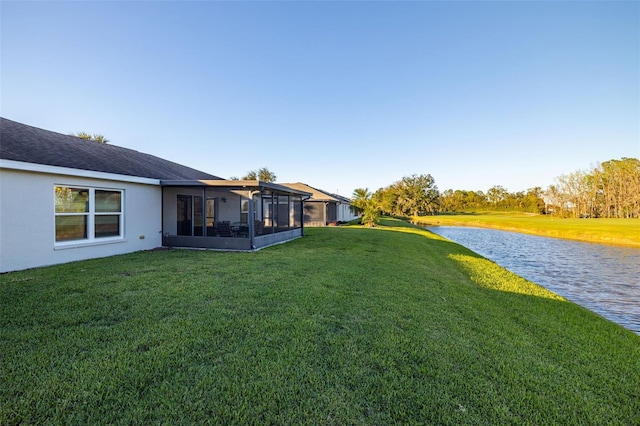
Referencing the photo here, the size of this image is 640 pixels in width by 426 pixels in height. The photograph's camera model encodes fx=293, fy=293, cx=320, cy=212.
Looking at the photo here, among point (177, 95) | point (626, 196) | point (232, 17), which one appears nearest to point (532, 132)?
point (232, 17)

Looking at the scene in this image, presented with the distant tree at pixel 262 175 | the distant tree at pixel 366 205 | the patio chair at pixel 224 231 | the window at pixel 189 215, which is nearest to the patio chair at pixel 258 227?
the patio chair at pixel 224 231

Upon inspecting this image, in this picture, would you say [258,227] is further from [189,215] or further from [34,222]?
[34,222]

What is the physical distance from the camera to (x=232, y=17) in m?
13.2

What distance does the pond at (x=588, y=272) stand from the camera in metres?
7.41

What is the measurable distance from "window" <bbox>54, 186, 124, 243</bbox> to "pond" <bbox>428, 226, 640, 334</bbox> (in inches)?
515

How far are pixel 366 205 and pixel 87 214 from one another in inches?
778

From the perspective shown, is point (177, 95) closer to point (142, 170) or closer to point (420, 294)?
point (142, 170)

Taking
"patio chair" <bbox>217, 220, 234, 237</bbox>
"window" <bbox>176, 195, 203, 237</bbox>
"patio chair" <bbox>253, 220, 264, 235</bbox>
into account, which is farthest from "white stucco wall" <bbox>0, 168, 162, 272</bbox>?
"patio chair" <bbox>253, 220, 264, 235</bbox>

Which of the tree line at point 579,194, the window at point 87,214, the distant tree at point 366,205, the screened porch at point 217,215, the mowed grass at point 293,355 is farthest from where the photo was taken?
the tree line at point 579,194

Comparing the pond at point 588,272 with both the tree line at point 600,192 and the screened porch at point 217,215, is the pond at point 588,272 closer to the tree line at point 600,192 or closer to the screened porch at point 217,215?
the screened porch at point 217,215

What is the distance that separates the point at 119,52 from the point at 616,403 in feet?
59.2

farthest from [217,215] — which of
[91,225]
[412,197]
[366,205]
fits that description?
[412,197]

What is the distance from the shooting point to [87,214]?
27.0 ft

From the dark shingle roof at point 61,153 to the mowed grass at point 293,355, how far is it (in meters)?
3.05
